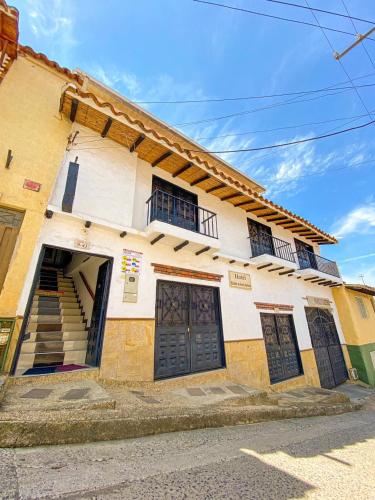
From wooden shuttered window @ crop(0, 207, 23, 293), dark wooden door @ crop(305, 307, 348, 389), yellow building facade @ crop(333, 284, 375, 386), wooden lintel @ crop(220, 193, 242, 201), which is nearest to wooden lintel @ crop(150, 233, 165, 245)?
wooden shuttered window @ crop(0, 207, 23, 293)

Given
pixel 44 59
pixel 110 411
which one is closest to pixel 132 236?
pixel 110 411

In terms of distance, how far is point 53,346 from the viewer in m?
4.95

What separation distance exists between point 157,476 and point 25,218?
14.0 ft

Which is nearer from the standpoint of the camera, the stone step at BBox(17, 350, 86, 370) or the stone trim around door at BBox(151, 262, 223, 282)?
Result: the stone step at BBox(17, 350, 86, 370)

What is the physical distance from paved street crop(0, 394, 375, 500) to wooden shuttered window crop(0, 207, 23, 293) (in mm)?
2787

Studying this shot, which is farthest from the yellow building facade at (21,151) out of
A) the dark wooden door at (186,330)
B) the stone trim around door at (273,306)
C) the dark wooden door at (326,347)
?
the dark wooden door at (326,347)

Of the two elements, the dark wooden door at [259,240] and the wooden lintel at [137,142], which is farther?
the dark wooden door at [259,240]

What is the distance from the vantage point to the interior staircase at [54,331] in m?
4.64

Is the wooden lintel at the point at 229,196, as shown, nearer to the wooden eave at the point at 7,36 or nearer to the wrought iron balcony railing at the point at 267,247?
the wrought iron balcony railing at the point at 267,247

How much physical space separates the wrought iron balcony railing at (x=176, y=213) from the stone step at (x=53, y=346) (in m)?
3.51

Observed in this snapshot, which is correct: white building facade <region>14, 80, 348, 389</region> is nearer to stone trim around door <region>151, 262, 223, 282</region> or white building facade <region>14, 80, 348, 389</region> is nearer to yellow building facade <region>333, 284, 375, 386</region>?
stone trim around door <region>151, 262, 223, 282</region>

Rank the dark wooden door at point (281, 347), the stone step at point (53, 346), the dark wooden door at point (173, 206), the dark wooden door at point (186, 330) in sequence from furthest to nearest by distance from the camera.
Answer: the dark wooden door at point (281, 347) < the dark wooden door at point (173, 206) < the dark wooden door at point (186, 330) < the stone step at point (53, 346)

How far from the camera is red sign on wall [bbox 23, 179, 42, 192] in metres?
4.14

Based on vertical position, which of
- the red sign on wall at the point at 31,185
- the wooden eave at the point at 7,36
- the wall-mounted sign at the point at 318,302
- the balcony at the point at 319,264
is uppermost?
the wooden eave at the point at 7,36
